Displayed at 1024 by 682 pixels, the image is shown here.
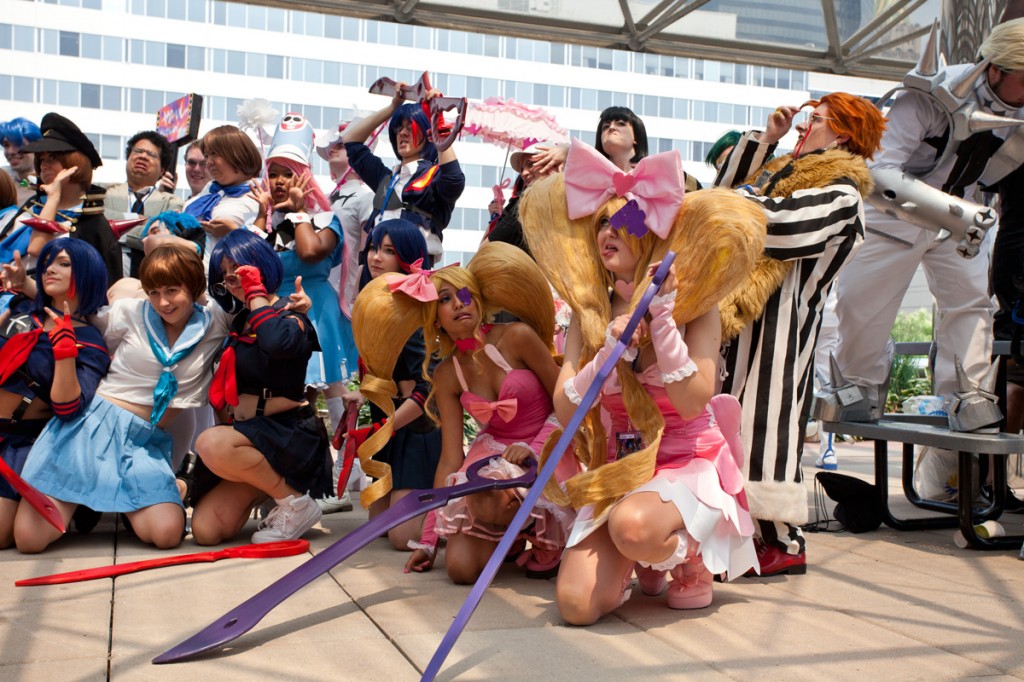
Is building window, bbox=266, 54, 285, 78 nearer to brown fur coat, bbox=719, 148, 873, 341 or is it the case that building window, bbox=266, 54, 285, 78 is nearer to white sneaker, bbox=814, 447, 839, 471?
white sneaker, bbox=814, 447, 839, 471

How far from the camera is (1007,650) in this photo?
Result: 8.35 ft

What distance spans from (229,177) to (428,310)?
6.31 ft

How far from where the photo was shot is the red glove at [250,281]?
13.0 ft

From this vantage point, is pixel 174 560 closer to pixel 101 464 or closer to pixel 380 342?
pixel 101 464

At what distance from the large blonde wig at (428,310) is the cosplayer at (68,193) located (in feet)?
6.00

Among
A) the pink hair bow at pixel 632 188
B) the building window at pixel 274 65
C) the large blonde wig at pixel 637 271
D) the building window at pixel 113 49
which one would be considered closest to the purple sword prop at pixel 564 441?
the large blonde wig at pixel 637 271

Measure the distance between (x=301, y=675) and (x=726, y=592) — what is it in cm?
149

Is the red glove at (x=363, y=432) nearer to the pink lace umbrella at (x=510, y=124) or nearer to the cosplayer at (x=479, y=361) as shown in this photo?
the cosplayer at (x=479, y=361)

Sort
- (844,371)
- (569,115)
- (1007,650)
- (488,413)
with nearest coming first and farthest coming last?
(1007,650) → (488,413) → (844,371) → (569,115)

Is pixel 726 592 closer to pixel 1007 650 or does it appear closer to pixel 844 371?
pixel 1007 650

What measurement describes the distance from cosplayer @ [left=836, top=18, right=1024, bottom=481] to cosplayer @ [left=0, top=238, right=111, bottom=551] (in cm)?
327

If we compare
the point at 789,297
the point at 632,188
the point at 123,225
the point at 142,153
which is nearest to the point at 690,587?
the point at 789,297

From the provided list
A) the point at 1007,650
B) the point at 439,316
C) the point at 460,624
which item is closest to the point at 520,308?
the point at 439,316

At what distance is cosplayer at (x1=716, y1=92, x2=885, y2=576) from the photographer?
131 inches
